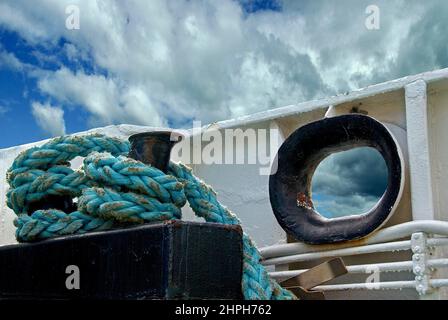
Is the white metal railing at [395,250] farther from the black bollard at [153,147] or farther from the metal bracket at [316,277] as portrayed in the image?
the black bollard at [153,147]

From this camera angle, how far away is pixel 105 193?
1.43m

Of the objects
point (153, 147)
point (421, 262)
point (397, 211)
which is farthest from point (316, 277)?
point (153, 147)

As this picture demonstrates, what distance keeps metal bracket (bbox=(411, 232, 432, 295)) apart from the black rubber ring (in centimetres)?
22

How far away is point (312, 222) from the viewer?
2.81 metres

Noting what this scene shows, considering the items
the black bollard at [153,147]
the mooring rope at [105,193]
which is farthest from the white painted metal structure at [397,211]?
the black bollard at [153,147]

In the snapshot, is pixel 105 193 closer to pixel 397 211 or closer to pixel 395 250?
pixel 395 250

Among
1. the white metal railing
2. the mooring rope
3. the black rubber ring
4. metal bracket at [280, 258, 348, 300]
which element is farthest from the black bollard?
the black rubber ring

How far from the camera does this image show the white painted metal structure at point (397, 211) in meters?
2.39

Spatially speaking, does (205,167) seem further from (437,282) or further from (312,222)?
Result: (437,282)

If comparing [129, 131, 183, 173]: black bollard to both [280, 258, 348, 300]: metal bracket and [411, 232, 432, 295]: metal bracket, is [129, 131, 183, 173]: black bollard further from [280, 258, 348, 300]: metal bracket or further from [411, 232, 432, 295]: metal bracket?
[411, 232, 432, 295]: metal bracket

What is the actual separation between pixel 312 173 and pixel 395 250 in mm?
670

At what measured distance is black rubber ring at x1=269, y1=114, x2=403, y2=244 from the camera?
8.62ft

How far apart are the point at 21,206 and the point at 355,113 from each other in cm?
177

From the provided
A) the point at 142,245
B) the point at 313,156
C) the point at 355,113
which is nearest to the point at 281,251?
the point at 313,156
